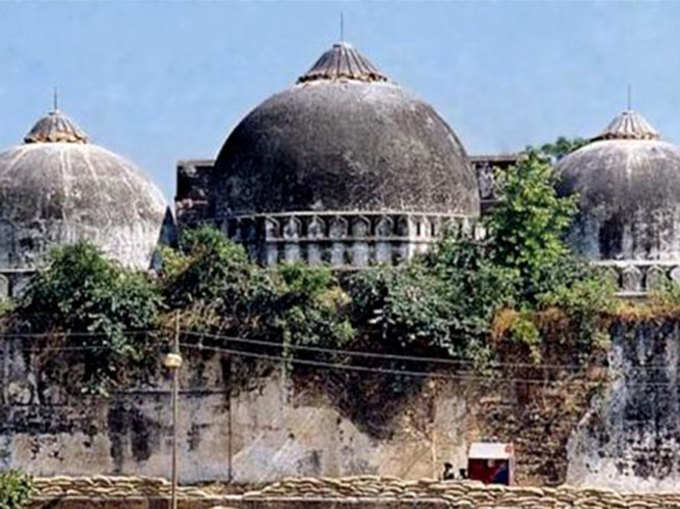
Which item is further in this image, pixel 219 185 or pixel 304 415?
pixel 219 185

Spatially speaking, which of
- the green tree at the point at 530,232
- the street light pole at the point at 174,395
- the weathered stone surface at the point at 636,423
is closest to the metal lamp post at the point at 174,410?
the street light pole at the point at 174,395

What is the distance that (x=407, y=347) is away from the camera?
3206cm

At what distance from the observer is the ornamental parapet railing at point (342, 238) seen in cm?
3356

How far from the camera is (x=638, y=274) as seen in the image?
34.6m

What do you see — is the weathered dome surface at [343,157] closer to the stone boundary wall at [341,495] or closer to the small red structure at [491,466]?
the small red structure at [491,466]

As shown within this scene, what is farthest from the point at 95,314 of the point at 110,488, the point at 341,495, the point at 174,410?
the point at 341,495

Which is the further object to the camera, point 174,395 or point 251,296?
point 251,296

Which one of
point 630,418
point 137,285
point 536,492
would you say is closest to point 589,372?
point 630,418

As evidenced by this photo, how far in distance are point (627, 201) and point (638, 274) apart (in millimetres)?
1455

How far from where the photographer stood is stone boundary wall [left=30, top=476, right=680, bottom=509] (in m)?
29.3

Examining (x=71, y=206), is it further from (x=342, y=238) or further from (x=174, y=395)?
(x=174, y=395)

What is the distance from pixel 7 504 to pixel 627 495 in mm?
9024

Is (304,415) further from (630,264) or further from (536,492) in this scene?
(630,264)

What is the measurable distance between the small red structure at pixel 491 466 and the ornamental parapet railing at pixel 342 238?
13.1 ft
